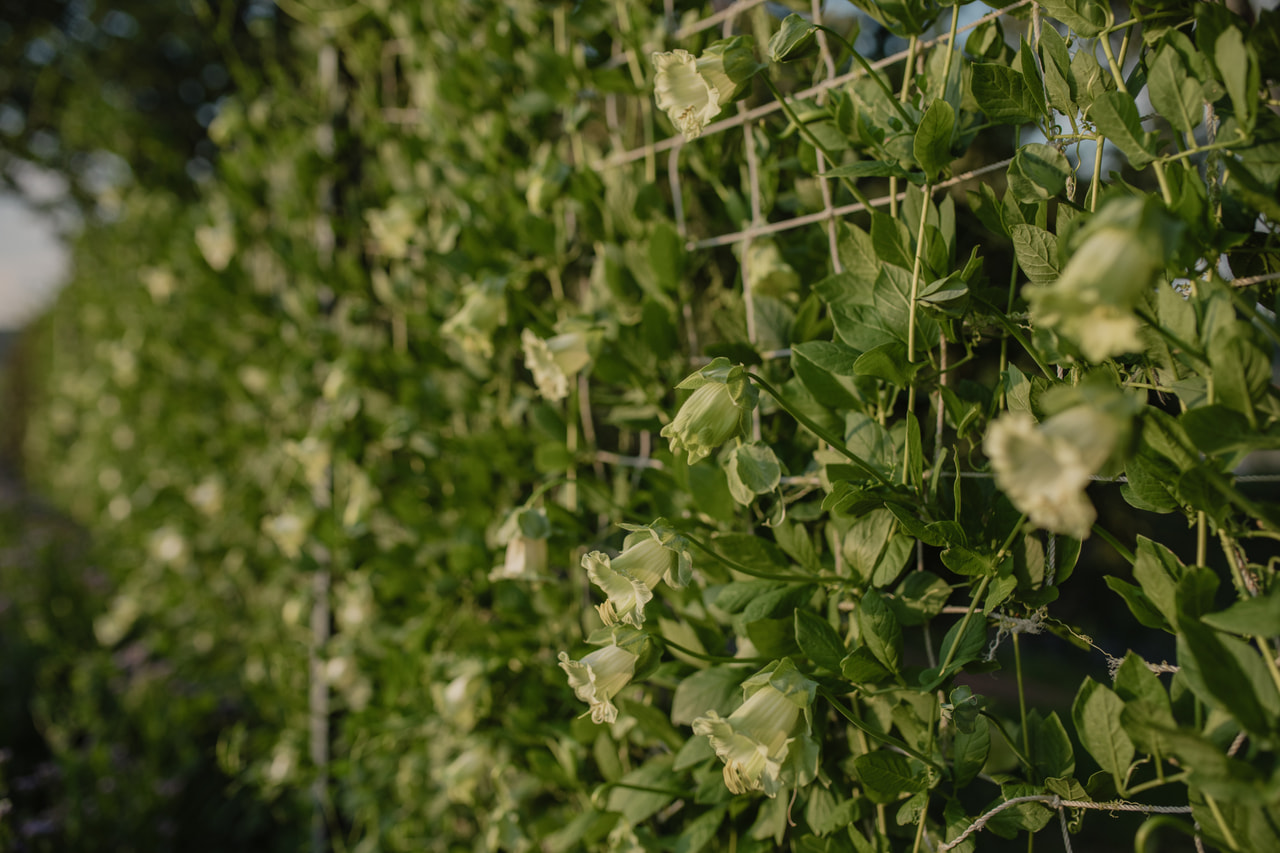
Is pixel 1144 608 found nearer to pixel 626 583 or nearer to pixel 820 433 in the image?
pixel 820 433

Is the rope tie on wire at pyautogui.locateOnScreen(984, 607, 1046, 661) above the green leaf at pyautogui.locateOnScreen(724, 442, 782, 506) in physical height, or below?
below

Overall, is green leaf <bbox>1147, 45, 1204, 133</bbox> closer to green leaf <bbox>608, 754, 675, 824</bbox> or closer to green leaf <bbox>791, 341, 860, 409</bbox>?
green leaf <bbox>791, 341, 860, 409</bbox>

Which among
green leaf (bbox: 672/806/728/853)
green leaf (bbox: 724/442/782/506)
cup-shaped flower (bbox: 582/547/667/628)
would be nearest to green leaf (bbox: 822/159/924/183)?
green leaf (bbox: 724/442/782/506)

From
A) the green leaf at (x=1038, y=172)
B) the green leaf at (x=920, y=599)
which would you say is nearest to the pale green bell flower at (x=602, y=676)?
the green leaf at (x=920, y=599)

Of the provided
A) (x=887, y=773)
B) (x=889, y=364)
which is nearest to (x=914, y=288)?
(x=889, y=364)

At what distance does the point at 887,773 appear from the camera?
1.99 ft

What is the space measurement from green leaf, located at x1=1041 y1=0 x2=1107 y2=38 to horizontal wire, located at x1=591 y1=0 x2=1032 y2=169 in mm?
48

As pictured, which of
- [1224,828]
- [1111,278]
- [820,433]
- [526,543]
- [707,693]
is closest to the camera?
[1111,278]

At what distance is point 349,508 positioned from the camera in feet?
3.77

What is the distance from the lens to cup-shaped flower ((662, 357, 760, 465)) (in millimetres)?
567

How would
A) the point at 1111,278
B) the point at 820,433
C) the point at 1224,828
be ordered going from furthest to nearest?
the point at 820,433 → the point at 1224,828 → the point at 1111,278

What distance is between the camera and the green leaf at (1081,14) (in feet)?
1.73

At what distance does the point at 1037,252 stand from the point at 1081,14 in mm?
169

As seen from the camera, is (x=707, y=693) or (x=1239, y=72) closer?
(x=1239, y=72)
